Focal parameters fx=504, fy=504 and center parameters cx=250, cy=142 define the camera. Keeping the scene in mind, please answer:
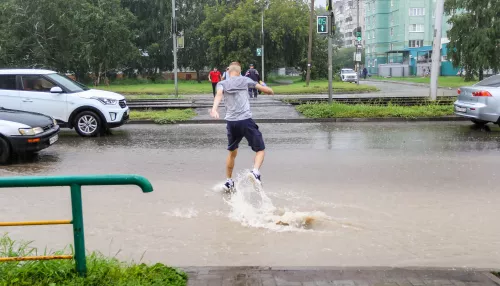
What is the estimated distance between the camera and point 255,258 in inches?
187

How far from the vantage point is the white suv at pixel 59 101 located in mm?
12547

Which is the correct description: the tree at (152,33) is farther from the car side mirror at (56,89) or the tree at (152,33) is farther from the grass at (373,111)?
the car side mirror at (56,89)

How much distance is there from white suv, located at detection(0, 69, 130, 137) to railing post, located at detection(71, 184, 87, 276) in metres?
9.68

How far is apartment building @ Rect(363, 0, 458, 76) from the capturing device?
78500 mm

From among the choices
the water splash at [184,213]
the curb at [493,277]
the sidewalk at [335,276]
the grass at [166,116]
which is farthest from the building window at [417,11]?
the sidewalk at [335,276]

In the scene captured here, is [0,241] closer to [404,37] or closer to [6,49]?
[6,49]

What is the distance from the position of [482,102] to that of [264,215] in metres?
9.67

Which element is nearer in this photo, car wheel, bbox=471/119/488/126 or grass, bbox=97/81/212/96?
car wheel, bbox=471/119/488/126

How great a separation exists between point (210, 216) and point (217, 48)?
46.2 metres

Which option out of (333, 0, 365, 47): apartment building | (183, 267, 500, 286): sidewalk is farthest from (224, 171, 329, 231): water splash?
(333, 0, 365, 47): apartment building

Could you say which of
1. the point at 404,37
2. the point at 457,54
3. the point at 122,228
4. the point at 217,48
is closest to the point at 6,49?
the point at 217,48

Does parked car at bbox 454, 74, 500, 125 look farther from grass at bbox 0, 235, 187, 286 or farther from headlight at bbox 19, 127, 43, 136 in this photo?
grass at bbox 0, 235, 187, 286

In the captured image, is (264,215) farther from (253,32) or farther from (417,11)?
(417,11)

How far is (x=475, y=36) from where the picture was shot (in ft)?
140
